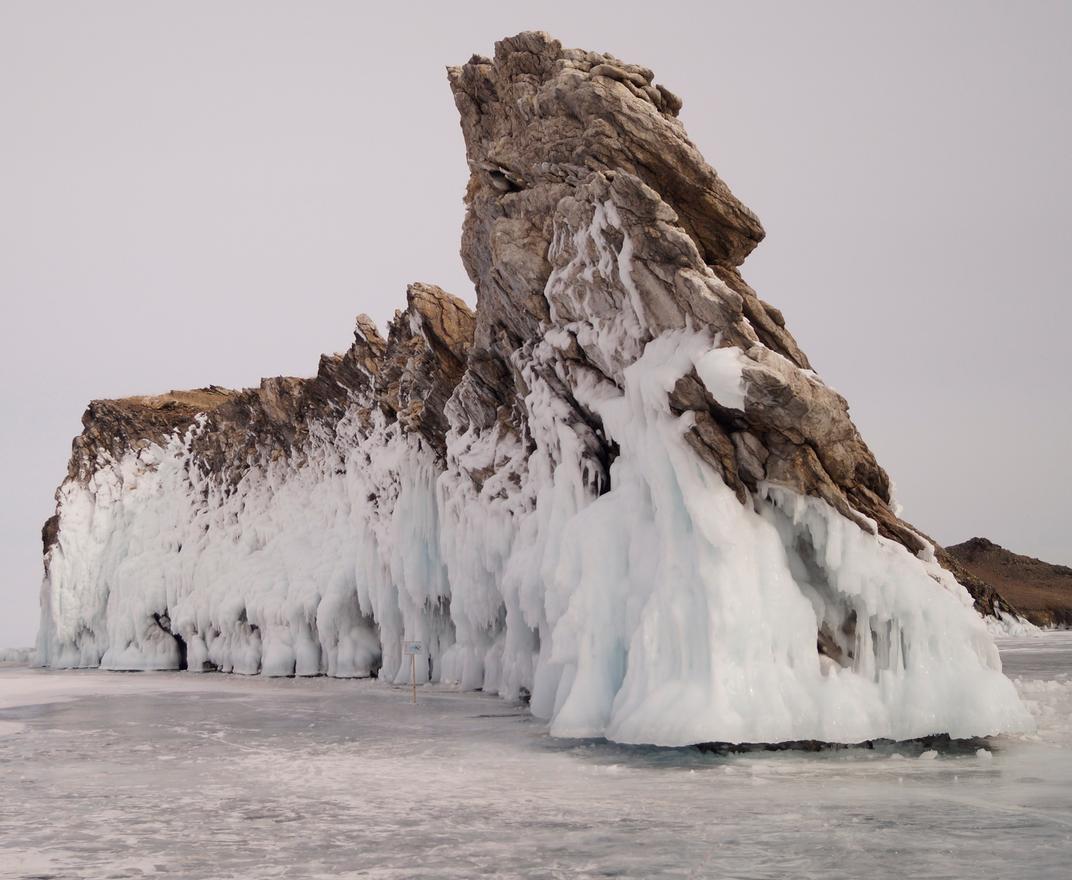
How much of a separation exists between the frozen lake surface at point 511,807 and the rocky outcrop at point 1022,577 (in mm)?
97696

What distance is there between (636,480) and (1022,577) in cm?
11385

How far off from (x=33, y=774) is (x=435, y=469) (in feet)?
61.2

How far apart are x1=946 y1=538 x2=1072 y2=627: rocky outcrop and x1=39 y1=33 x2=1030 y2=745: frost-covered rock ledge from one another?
89814mm

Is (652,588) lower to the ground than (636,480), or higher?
A: lower

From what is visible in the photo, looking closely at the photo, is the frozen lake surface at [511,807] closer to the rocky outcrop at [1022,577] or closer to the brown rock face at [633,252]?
the brown rock face at [633,252]

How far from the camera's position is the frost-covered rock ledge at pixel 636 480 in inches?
576

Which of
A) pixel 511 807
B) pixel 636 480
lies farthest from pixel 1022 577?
pixel 511 807

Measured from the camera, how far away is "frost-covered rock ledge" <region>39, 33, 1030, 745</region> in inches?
576

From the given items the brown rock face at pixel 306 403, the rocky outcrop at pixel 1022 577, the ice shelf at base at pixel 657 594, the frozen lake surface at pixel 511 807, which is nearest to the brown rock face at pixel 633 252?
the ice shelf at base at pixel 657 594

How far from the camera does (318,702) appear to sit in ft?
84.3

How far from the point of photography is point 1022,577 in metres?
119

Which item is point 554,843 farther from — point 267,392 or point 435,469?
point 267,392

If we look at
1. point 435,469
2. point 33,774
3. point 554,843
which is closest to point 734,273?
point 554,843

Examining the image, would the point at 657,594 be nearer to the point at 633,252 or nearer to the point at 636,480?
the point at 636,480
